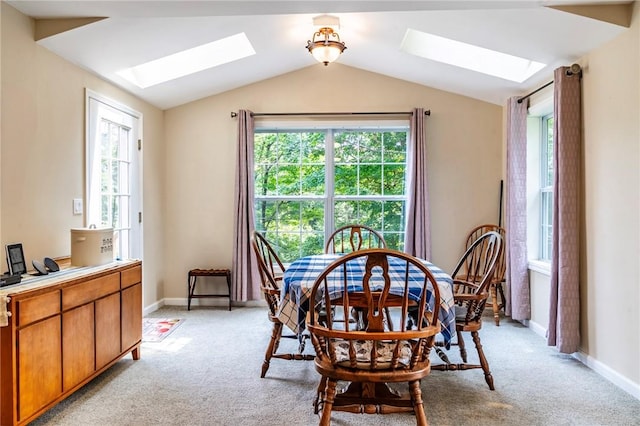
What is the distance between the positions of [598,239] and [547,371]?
0.96 m

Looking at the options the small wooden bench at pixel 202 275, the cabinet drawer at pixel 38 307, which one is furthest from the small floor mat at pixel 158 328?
the cabinet drawer at pixel 38 307

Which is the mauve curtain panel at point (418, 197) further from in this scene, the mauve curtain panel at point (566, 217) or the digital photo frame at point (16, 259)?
the digital photo frame at point (16, 259)

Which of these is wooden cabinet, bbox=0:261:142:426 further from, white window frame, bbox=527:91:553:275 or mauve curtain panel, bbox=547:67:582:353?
white window frame, bbox=527:91:553:275

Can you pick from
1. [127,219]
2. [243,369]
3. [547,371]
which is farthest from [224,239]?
[547,371]

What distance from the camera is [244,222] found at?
4.80 m

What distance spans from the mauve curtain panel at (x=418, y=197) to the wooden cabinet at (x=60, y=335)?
9.10 ft

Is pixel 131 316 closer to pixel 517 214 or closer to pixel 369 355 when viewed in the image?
pixel 369 355

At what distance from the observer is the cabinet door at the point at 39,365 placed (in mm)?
2107

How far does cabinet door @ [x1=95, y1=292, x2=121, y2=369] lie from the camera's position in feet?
8.99

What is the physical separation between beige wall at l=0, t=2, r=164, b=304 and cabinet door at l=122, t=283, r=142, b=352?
54 cm

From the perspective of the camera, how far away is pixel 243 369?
3.07 metres

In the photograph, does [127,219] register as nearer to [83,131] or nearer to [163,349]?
[83,131]

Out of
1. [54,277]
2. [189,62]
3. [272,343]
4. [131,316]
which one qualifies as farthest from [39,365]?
[189,62]

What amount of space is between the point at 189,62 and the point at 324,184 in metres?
1.87
